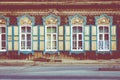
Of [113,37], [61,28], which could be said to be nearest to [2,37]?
[61,28]

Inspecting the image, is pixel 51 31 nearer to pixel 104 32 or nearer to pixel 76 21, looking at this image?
pixel 76 21

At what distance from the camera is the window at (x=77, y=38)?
74.0ft

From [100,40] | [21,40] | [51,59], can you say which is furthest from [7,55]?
[100,40]

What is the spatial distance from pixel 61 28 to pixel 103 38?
3.06 metres

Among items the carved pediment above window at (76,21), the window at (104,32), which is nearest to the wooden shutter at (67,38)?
the carved pediment above window at (76,21)

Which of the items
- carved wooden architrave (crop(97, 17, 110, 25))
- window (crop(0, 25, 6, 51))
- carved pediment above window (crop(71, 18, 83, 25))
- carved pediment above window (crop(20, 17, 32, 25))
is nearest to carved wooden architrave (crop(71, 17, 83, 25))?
carved pediment above window (crop(71, 18, 83, 25))

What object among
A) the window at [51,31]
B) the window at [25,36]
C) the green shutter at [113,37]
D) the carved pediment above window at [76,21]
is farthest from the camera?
the window at [25,36]

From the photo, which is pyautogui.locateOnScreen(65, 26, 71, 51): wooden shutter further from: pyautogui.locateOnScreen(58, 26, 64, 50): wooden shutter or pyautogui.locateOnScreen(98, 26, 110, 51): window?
pyautogui.locateOnScreen(98, 26, 110, 51): window

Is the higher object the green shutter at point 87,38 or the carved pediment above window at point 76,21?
the carved pediment above window at point 76,21

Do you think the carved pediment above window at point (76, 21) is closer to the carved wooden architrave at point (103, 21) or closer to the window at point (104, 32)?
the window at point (104, 32)

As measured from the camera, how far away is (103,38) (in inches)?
890

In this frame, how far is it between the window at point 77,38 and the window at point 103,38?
1283 mm

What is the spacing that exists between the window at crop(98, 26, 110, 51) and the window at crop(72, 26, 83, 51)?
128 centimetres

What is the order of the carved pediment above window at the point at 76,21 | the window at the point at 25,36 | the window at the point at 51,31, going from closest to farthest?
the carved pediment above window at the point at 76,21
the window at the point at 51,31
the window at the point at 25,36
